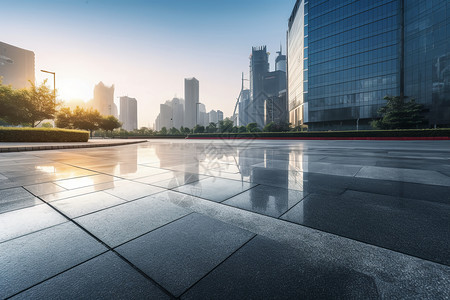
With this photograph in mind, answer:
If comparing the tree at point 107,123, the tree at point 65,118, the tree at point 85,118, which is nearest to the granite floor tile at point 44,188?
the tree at point 65,118

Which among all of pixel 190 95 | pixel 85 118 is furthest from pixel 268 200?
pixel 190 95

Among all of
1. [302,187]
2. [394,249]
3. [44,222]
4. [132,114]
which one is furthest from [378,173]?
[132,114]

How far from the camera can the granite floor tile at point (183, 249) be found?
1.58 m

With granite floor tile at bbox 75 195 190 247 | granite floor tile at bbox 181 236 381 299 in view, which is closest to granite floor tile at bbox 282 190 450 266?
granite floor tile at bbox 181 236 381 299

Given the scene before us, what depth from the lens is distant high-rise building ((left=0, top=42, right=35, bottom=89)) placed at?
14327 centimetres

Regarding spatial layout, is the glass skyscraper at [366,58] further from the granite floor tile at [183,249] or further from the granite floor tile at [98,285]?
the granite floor tile at [98,285]

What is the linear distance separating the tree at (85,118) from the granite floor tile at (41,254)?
47.3 meters

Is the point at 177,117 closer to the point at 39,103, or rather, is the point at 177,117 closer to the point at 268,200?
the point at 39,103

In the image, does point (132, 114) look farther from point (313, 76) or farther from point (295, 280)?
point (295, 280)

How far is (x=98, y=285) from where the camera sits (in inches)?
58.0

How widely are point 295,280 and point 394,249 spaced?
110 centimetres

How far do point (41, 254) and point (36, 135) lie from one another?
23078 mm

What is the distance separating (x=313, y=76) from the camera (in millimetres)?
63844

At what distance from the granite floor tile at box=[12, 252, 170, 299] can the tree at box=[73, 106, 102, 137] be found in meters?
48.2
